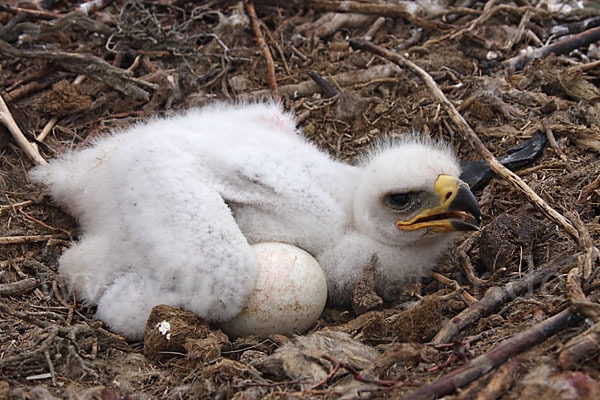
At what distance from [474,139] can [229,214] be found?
4.89 feet

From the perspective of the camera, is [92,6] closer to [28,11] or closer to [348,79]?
[28,11]

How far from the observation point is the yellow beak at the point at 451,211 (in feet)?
7.72

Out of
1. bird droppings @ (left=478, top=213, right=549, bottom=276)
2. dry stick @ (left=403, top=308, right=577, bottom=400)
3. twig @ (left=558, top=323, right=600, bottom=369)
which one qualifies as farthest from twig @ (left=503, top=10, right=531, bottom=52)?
twig @ (left=558, top=323, right=600, bottom=369)

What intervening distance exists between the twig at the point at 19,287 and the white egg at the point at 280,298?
949 mm

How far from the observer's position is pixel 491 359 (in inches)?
60.7

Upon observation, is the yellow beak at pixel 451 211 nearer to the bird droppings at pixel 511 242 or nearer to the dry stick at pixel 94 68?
the bird droppings at pixel 511 242

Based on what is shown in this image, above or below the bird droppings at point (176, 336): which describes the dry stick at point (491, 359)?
above

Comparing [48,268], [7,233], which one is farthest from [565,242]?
[7,233]

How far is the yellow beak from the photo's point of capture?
235cm

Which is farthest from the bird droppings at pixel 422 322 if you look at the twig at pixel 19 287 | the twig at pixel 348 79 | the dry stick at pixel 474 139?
the twig at pixel 348 79

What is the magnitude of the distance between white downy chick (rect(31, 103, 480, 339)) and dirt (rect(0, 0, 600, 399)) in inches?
5.6

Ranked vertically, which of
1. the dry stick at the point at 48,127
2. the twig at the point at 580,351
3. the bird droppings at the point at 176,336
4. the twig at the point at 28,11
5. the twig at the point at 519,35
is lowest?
the bird droppings at the point at 176,336

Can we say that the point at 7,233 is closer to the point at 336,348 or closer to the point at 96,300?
the point at 96,300

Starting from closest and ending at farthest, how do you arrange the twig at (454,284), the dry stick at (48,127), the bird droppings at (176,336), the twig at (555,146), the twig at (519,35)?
the bird droppings at (176,336) → the twig at (454,284) → the twig at (555,146) → the dry stick at (48,127) → the twig at (519,35)
